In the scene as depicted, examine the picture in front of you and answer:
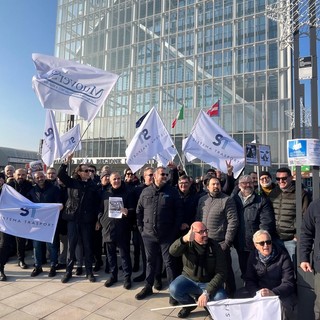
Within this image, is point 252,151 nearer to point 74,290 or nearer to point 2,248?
point 74,290

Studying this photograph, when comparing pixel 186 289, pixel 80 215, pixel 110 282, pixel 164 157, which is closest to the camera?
pixel 186 289

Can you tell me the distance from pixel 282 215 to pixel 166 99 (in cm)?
3105

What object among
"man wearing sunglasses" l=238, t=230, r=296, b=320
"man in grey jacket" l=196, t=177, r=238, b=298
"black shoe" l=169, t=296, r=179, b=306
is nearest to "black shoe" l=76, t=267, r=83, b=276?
"black shoe" l=169, t=296, r=179, b=306

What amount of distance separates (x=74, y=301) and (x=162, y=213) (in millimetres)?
1902

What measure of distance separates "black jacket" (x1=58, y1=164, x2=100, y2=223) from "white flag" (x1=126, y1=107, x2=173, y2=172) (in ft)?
4.55

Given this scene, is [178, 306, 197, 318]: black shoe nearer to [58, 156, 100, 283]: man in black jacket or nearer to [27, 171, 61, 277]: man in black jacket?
[58, 156, 100, 283]: man in black jacket

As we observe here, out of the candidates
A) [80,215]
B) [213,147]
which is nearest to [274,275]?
[80,215]

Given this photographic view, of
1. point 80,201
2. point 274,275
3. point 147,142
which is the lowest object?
point 274,275

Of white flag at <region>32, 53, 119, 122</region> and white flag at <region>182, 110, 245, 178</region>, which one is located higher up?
white flag at <region>32, 53, 119, 122</region>

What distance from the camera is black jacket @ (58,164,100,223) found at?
5684 millimetres

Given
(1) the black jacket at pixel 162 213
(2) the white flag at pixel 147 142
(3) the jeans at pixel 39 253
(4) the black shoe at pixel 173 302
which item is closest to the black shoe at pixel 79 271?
(3) the jeans at pixel 39 253

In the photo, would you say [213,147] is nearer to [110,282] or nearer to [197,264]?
[197,264]

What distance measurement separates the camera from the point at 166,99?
34906 millimetres

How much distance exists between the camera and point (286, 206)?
15.9 ft
